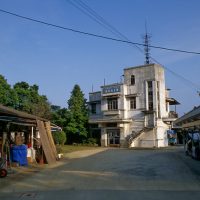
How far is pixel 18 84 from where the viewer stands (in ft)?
184

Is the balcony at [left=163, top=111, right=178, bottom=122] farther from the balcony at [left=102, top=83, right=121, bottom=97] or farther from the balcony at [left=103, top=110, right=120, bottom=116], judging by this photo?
the balcony at [left=102, top=83, right=121, bottom=97]

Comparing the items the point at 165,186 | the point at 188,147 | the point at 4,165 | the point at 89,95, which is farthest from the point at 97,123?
the point at 165,186

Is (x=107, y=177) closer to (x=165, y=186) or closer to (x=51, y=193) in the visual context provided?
(x=165, y=186)

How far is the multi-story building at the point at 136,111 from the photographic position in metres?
53.3

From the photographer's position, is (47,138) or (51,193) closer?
(51,193)

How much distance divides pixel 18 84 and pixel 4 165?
132ft

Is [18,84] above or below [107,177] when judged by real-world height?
above

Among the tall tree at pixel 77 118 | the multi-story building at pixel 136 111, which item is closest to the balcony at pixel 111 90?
the multi-story building at pixel 136 111

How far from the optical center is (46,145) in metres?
24.6

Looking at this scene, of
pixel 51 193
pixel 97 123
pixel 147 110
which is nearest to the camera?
pixel 51 193

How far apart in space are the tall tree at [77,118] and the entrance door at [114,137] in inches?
154

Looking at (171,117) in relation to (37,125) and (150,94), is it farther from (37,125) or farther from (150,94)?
(37,125)

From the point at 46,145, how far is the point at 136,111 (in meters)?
31.3

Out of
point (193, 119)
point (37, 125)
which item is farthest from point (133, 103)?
point (37, 125)
